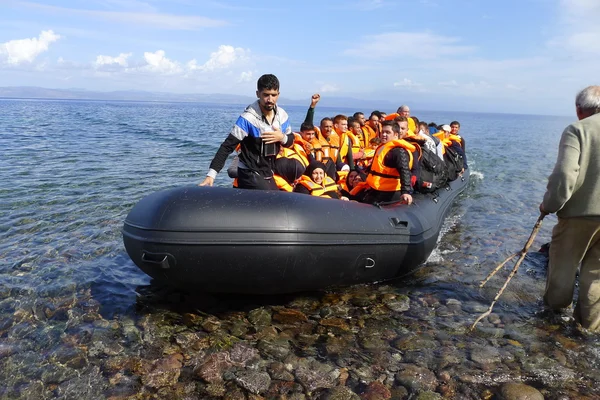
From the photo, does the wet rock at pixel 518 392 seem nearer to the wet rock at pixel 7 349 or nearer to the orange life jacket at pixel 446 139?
the wet rock at pixel 7 349

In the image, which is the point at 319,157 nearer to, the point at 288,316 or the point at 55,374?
the point at 288,316

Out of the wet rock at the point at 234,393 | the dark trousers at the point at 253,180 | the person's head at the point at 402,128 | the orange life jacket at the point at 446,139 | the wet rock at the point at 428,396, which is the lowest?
the wet rock at the point at 234,393

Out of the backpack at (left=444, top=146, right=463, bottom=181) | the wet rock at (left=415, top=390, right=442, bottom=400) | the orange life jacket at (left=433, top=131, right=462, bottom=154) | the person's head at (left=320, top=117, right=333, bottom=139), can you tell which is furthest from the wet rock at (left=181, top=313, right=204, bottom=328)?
the orange life jacket at (left=433, top=131, right=462, bottom=154)

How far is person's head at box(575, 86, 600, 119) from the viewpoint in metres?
3.10

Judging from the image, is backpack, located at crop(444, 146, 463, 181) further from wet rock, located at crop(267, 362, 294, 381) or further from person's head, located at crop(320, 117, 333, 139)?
wet rock, located at crop(267, 362, 294, 381)

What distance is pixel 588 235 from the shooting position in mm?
3311

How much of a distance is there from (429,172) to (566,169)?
3.05 meters

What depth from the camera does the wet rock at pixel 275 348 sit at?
127 inches

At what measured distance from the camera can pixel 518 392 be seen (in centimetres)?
280

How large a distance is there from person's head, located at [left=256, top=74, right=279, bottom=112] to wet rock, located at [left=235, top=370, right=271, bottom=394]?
2148 millimetres

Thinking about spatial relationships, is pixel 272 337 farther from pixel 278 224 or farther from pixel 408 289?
pixel 408 289

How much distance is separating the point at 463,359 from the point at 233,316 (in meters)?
1.84

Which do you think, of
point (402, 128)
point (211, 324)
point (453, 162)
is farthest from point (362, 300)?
point (453, 162)

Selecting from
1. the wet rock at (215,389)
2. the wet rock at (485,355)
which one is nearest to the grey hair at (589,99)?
the wet rock at (485,355)
